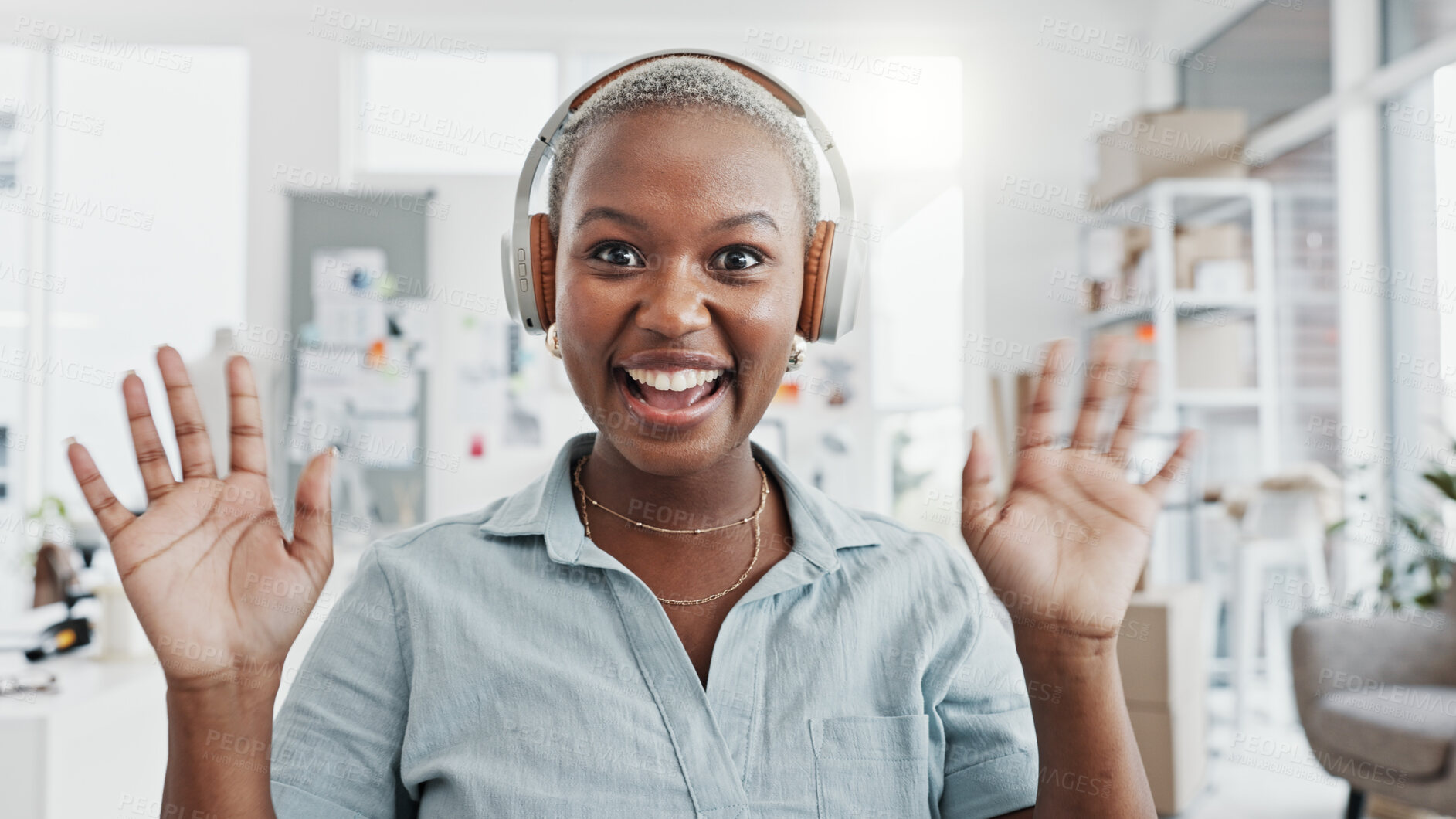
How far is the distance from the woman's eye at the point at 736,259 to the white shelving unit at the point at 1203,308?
3.28m

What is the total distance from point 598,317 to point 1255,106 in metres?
4.22

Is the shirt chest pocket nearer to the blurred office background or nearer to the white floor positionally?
the white floor

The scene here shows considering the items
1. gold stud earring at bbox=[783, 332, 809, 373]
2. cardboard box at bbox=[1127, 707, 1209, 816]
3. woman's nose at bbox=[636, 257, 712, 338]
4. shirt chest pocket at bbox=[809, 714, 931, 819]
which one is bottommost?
cardboard box at bbox=[1127, 707, 1209, 816]

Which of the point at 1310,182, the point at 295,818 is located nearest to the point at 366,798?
the point at 295,818

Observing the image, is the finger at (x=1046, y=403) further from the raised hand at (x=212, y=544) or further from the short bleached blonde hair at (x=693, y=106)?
the raised hand at (x=212, y=544)

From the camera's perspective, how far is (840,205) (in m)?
1.00

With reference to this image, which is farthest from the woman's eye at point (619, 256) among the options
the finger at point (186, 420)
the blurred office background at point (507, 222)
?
the blurred office background at point (507, 222)

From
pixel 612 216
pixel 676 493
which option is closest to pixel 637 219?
pixel 612 216

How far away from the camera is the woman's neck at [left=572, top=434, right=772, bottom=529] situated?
98 cm

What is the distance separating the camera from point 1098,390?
0.82 metres

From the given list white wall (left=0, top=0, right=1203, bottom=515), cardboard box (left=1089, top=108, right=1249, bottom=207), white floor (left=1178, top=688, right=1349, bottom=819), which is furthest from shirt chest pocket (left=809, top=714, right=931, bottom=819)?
white wall (left=0, top=0, right=1203, bottom=515)

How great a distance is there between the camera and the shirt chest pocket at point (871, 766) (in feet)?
2.82

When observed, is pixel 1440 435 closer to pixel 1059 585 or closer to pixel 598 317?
pixel 1059 585

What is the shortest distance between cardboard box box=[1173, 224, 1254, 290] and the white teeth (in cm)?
351
